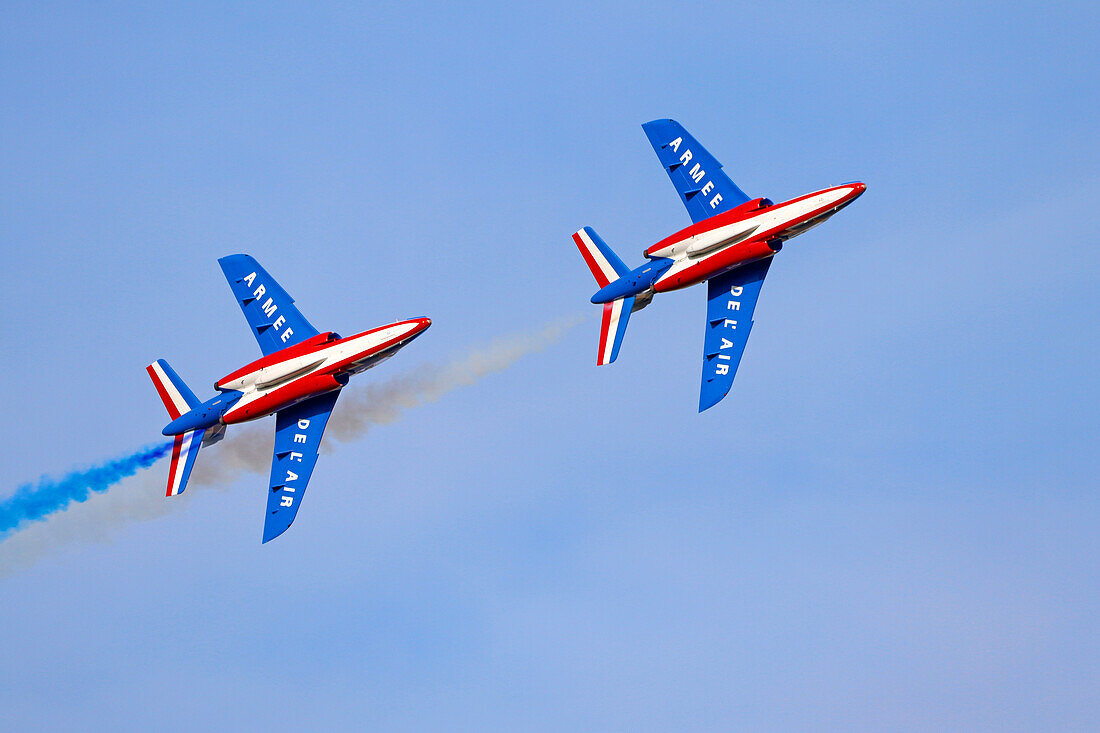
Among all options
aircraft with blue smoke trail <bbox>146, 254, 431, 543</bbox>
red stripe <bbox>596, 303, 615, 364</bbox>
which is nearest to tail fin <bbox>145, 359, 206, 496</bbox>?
aircraft with blue smoke trail <bbox>146, 254, 431, 543</bbox>

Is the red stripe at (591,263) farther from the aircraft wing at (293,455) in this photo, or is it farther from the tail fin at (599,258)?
the aircraft wing at (293,455)

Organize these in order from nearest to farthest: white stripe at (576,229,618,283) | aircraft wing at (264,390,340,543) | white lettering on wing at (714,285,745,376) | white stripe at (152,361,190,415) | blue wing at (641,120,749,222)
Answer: aircraft wing at (264,390,340,543)
white lettering on wing at (714,285,745,376)
white stripe at (152,361,190,415)
white stripe at (576,229,618,283)
blue wing at (641,120,749,222)

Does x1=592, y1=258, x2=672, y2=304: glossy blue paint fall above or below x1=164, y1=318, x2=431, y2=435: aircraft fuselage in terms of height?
below

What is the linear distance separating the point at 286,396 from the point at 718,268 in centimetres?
2746

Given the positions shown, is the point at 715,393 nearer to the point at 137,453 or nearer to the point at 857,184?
the point at 857,184

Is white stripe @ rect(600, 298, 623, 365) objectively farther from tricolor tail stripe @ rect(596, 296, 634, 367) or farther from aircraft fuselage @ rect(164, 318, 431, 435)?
aircraft fuselage @ rect(164, 318, 431, 435)

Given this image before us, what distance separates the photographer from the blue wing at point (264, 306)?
109750 millimetres

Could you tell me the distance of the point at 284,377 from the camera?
352ft

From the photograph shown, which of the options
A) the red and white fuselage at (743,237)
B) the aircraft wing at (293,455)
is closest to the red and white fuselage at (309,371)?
the aircraft wing at (293,455)

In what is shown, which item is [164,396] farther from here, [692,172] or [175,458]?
[692,172]

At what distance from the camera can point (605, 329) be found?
10819cm

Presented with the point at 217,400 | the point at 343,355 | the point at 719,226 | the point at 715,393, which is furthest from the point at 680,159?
the point at 217,400

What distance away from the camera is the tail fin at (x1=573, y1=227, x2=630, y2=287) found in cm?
10994

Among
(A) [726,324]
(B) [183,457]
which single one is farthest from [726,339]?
(B) [183,457]
